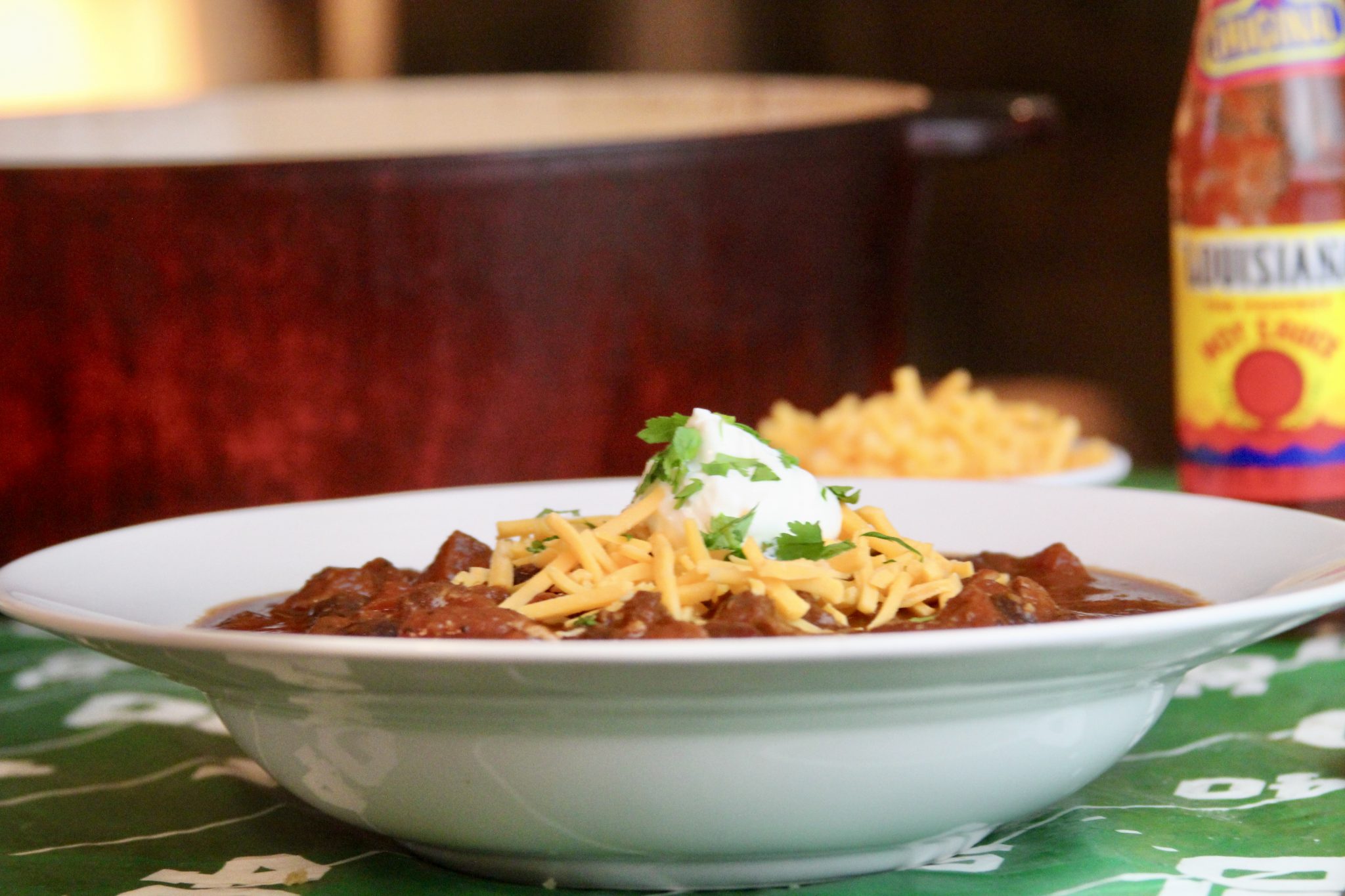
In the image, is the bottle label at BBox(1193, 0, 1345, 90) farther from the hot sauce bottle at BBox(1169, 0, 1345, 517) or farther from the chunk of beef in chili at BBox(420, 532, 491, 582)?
the chunk of beef in chili at BBox(420, 532, 491, 582)

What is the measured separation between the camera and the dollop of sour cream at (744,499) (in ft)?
3.27

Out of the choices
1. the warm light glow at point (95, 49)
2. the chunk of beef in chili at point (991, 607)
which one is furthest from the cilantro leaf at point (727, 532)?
the warm light glow at point (95, 49)

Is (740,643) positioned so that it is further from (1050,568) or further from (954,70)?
(954,70)

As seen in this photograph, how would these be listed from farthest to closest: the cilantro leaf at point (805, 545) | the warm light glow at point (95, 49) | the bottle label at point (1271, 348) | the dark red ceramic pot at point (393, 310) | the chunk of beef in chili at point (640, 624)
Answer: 1. the warm light glow at point (95, 49)
2. the dark red ceramic pot at point (393, 310)
3. the bottle label at point (1271, 348)
4. the cilantro leaf at point (805, 545)
5. the chunk of beef in chili at point (640, 624)

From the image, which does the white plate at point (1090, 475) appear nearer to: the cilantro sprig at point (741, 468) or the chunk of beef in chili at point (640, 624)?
the cilantro sprig at point (741, 468)

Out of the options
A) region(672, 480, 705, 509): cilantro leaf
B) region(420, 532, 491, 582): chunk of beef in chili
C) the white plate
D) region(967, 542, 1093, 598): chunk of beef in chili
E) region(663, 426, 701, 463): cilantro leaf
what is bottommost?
the white plate

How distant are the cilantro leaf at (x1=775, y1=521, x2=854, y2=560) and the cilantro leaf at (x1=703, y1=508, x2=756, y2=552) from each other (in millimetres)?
22

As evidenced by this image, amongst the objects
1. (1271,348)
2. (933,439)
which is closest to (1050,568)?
(1271,348)

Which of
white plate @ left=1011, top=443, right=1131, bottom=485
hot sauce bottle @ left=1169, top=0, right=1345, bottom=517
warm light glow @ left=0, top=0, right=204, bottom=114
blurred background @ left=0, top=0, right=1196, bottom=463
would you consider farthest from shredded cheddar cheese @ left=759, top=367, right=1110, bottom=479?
warm light glow @ left=0, top=0, right=204, bottom=114

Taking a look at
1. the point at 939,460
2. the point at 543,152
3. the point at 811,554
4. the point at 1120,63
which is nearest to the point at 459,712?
the point at 811,554

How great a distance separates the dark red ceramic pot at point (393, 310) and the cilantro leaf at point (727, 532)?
0.97 m

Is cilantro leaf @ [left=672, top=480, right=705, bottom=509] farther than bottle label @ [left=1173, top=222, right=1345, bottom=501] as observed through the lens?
No

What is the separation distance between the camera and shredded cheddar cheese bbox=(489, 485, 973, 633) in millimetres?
880

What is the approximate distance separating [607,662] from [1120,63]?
4.61m
